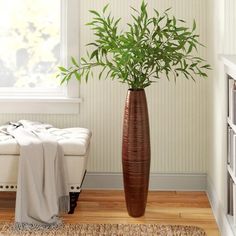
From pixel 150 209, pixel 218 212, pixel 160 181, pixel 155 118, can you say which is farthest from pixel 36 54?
pixel 218 212

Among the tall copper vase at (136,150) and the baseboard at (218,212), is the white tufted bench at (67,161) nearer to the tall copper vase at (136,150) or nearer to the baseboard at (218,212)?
the tall copper vase at (136,150)

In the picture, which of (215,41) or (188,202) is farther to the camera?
(188,202)

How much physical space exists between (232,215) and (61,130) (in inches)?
57.2

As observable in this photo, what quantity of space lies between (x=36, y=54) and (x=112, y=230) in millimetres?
1646

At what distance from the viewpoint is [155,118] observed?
4.87 meters

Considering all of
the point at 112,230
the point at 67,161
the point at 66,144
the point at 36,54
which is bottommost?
the point at 112,230

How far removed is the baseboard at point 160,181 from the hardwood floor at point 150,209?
6 centimetres

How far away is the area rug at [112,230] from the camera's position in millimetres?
3922

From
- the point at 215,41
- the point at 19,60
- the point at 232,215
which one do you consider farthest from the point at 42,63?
the point at 232,215

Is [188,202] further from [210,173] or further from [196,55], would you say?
[196,55]

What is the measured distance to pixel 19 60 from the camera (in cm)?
499

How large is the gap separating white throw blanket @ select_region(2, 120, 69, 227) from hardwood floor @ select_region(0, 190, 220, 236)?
172 millimetres

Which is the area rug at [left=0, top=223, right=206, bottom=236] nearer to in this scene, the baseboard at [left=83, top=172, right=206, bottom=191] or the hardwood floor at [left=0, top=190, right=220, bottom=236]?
the hardwood floor at [left=0, top=190, right=220, bottom=236]

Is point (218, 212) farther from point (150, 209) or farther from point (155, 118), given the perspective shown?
point (155, 118)
